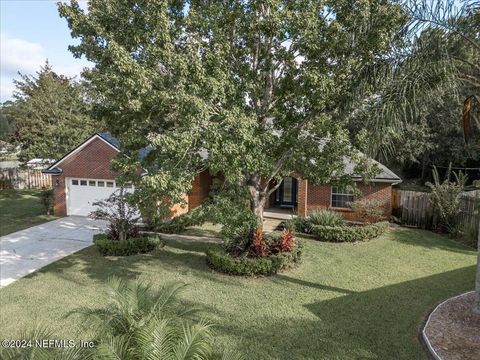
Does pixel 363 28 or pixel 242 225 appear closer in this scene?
pixel 363 28

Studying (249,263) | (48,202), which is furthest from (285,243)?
(48,202)

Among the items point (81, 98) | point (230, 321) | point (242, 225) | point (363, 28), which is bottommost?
point (230, 321)

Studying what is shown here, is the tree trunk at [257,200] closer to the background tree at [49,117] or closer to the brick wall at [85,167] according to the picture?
the brick wall at [85,167]

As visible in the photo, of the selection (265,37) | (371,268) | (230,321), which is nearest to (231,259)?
(230,321)

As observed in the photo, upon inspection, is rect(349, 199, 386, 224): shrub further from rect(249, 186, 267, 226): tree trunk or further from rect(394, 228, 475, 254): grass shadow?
rect(249, 186, 267, 226): tree trunk

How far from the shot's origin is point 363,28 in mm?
8195

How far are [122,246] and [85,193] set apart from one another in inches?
315

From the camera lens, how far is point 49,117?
79.8 ft

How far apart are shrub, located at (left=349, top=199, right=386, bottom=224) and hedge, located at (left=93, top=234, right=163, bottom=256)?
933cm

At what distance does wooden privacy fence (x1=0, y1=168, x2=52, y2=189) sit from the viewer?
2775cm

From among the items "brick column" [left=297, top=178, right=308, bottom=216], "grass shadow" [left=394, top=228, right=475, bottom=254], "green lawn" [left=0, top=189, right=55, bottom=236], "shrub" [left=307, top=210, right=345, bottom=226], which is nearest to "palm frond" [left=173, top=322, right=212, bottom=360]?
"shrub" [left=307, top=210, right=345, bottom=226]

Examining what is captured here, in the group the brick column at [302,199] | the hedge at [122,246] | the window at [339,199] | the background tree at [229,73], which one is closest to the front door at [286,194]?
the brick column at [302,199]

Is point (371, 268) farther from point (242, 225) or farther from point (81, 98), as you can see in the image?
point (81, 98)

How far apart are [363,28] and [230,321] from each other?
7.37 m
